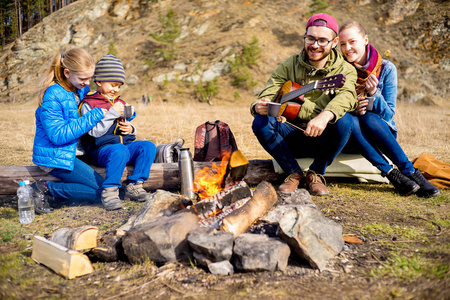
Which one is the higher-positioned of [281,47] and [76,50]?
[281,47]

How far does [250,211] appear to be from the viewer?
10.1 ft

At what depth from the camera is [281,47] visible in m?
25.5

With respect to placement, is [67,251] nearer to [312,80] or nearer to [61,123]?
[61,123]

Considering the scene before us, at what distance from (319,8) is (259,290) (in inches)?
1098

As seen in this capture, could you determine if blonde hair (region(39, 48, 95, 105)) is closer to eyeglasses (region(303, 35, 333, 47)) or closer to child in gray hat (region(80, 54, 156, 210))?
child in gray hat (region(80, 54, 156, 210))

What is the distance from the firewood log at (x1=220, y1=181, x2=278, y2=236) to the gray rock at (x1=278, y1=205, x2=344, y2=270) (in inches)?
15.6

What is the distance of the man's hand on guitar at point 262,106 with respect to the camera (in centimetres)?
406

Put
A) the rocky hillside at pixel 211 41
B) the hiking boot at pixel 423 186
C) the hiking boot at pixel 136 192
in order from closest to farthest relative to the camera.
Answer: the hiking boot at pixel 423 186
the hiking boot at pixel 136 192
the rocky hillside at pixel 211 41

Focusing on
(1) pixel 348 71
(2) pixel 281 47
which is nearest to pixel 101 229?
(1) pixel 348 71

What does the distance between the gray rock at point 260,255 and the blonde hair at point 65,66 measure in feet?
9.09

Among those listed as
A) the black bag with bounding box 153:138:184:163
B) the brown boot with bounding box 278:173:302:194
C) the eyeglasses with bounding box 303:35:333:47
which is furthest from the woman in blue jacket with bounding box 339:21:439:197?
the black bag with bounding box 153:138:184:163

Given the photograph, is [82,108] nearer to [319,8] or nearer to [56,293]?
[56,293]

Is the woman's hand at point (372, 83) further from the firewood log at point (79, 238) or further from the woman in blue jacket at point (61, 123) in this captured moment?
the firewood log at point (79, 238)

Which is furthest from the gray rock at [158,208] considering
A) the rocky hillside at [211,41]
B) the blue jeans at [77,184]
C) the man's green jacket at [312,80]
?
the rocky hillside at [211,41]
